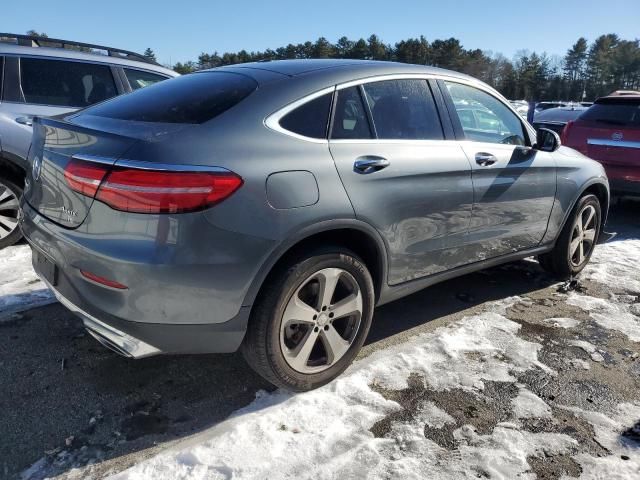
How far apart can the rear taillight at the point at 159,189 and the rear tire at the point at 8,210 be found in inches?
120

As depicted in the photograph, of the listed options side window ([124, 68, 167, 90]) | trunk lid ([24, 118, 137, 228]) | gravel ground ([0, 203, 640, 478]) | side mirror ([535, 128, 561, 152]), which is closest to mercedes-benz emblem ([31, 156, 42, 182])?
trunk lid ([24, 118, 137, 228])

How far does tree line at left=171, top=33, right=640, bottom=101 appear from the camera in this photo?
78.5m

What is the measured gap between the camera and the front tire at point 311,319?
256 centimetres

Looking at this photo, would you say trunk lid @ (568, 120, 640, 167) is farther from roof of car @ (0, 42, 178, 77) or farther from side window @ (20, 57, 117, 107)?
side window @ (20, 57, 117, 107)

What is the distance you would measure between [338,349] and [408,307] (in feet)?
4.31

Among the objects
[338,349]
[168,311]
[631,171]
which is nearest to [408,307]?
[338,349]

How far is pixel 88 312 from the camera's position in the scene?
2.45 metres

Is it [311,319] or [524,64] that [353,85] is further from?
[524,64]

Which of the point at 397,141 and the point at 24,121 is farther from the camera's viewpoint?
the point at 24,121

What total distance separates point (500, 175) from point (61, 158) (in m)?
→ 2.70

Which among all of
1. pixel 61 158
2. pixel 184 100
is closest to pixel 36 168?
pixel 61 158

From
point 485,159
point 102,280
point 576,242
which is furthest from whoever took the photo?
point 576,242

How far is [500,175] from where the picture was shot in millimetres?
3713

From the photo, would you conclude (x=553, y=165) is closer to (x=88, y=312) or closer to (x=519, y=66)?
(x=88, y=312)
